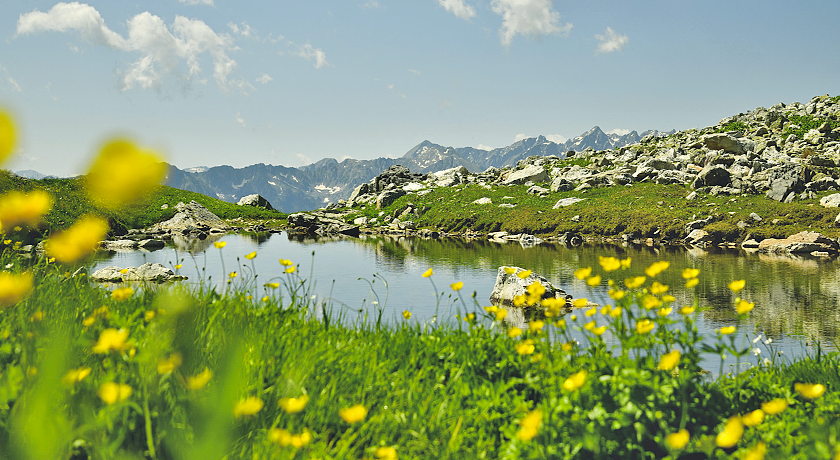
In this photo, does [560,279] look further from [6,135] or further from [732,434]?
[6,135]

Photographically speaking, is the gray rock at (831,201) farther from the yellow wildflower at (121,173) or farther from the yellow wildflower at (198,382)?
the yellow wildflower at (121,173)

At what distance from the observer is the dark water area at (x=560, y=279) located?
395 inches

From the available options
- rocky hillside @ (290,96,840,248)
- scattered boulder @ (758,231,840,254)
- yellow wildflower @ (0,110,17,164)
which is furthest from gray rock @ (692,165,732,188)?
yellow wildflower @ (0,110,17,164)

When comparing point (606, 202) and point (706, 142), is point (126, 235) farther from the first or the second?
point (706, 142)

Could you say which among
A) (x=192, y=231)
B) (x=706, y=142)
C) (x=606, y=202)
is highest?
(x=706, y=142)

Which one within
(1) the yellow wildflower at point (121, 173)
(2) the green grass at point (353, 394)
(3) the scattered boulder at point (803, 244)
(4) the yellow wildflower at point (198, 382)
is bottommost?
(3) the scattered boulder at point (803, 244)

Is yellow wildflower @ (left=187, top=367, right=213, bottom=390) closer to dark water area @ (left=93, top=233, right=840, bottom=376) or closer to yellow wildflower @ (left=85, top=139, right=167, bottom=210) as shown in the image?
yellow wildflower @ (left=85, top=139, right=167, bottom=210)

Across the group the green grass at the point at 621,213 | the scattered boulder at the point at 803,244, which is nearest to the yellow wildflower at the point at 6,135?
the scattered boulder at the point at 803,244

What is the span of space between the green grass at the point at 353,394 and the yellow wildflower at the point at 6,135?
84 cm

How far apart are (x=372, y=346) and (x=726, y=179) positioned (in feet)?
145

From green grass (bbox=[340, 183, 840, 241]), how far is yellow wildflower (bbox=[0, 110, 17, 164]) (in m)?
33.8

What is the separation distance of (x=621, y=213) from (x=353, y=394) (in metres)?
37.4

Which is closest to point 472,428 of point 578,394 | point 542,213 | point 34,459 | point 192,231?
point 578,394

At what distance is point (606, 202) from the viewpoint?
40906 millimetres
